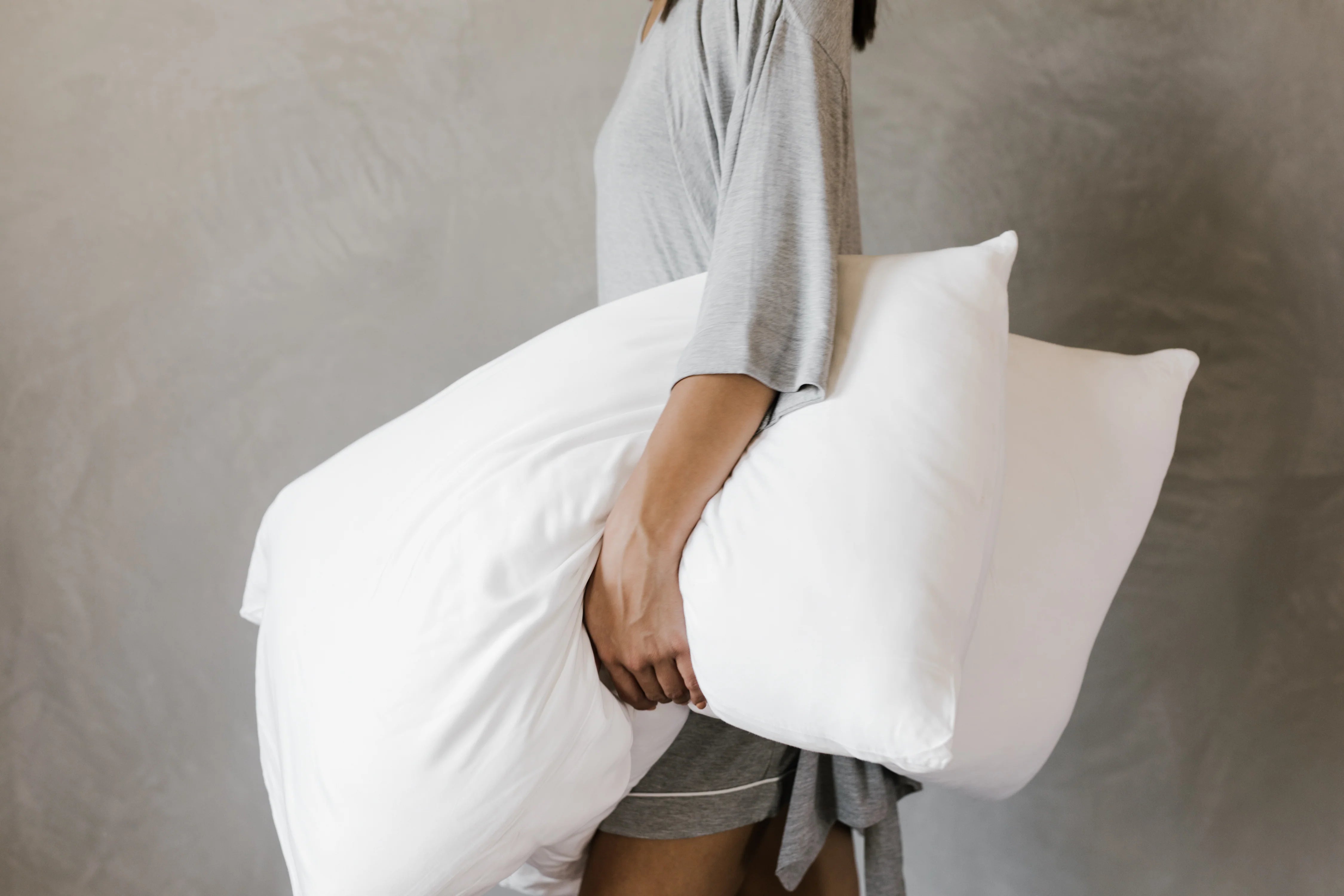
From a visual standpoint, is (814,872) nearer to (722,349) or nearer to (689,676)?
(689,676)

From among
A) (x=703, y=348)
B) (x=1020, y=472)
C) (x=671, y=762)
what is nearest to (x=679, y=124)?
(x=703, y=348)

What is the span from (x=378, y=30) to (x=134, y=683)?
0.81 meters

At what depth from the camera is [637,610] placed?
0.49m

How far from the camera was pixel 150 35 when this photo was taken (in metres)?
0.92

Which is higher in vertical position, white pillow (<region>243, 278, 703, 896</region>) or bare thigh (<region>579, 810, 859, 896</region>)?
white pillow (<region>243, 278, 703, 896</region>)

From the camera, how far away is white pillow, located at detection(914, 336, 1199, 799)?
0.57 m

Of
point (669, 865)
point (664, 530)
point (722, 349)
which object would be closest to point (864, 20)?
point (722, 349)

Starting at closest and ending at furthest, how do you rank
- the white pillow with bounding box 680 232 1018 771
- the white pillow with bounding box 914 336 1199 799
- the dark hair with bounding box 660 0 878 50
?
the white pillow with bounding box 680 232 1018 771, the white pillow with bounding box 914 336 1199 799, the dark hair with bounding box 660 0 878 50

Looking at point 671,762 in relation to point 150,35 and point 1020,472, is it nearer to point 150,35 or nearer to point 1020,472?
point 1020,472

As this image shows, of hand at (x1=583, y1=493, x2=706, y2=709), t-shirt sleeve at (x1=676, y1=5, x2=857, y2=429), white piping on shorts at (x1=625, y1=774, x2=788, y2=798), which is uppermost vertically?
t-shirt sleeve at (x1=676, y1=5, x2=857, y2=429)

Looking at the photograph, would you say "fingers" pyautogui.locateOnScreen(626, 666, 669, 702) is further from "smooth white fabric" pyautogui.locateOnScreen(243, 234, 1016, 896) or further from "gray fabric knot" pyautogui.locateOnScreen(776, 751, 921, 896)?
"gray fabric knot" pyautogui.locateOnScreen(776, 751, 921, 896)

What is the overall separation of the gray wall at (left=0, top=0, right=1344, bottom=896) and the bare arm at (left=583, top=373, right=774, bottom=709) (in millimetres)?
556

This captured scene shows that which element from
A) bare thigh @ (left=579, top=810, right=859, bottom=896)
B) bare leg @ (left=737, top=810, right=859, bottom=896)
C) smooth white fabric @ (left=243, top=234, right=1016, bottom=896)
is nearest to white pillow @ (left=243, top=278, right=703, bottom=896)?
smooth white fabric @ (left=243, top=234, right=1016, bottom=896)

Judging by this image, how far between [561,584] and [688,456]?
106mm
